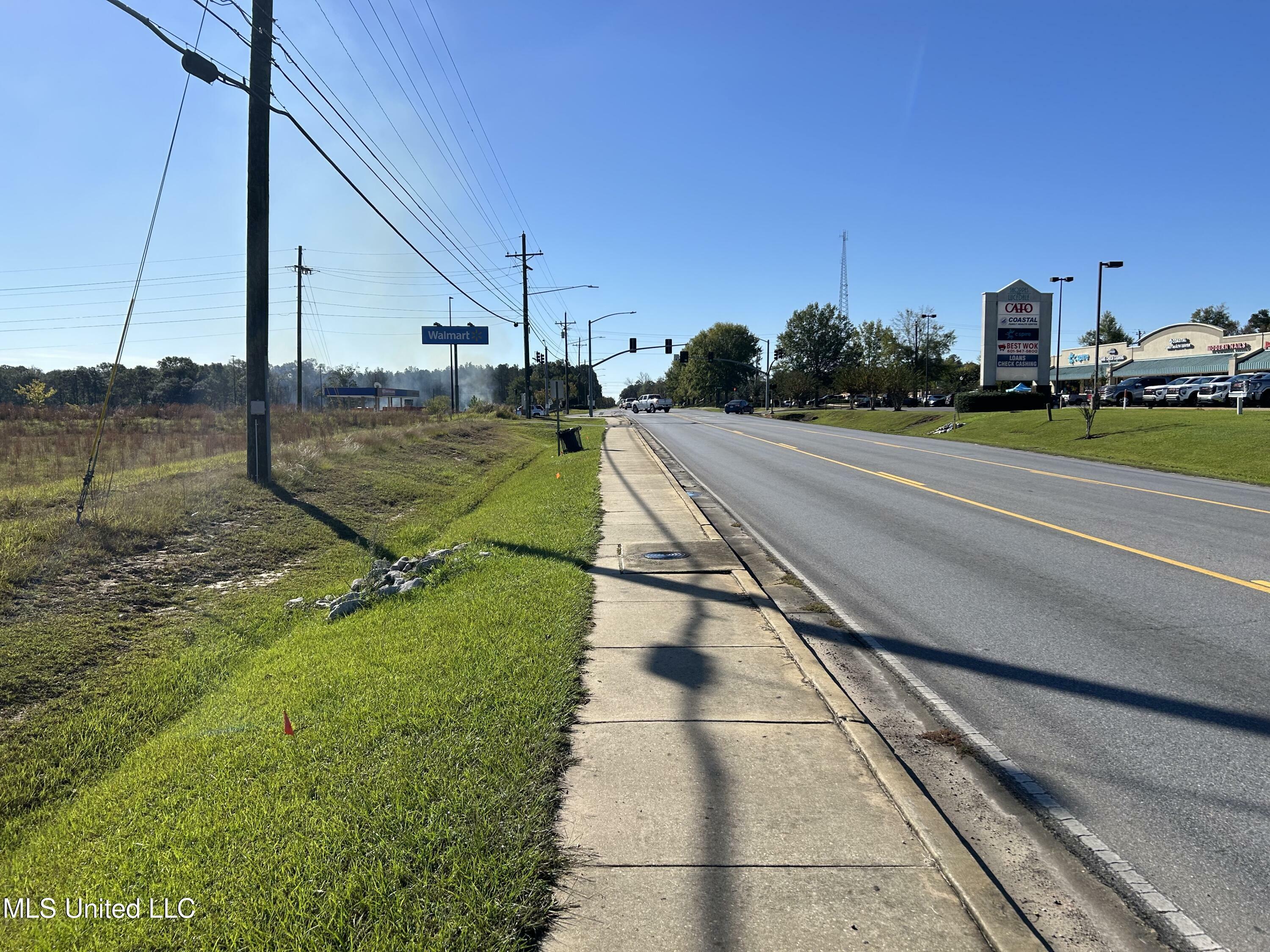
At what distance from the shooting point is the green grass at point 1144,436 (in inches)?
830

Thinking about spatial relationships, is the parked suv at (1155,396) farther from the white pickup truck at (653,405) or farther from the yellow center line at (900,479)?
the white pickup truck at (653,405)

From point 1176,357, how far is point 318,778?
90.6m

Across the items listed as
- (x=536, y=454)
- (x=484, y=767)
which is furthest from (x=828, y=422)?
(x=484, y=767)

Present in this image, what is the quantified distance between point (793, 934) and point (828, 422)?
53974 mm

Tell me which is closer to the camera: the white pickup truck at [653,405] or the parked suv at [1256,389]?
the parked suv at [1256,389]

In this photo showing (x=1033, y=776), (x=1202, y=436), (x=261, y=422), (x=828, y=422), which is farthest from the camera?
(x=828, y=422)

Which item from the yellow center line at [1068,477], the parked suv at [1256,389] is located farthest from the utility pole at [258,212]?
the parked suv at [1256,389]

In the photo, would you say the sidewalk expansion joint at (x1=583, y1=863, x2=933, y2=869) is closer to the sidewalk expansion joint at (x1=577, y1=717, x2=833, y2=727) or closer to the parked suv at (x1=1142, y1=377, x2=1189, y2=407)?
the sidewalk expansion joint at (x1=577, y1=717, x2=833, y2=727)

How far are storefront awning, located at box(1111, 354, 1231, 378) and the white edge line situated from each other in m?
65.8

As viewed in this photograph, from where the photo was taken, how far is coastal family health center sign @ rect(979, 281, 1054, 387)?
175 ft

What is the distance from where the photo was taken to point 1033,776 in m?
4.14

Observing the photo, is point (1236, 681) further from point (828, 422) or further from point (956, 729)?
point (828, 422)

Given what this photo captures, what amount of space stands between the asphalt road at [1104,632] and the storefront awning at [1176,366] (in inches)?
2262

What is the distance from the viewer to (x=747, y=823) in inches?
141
